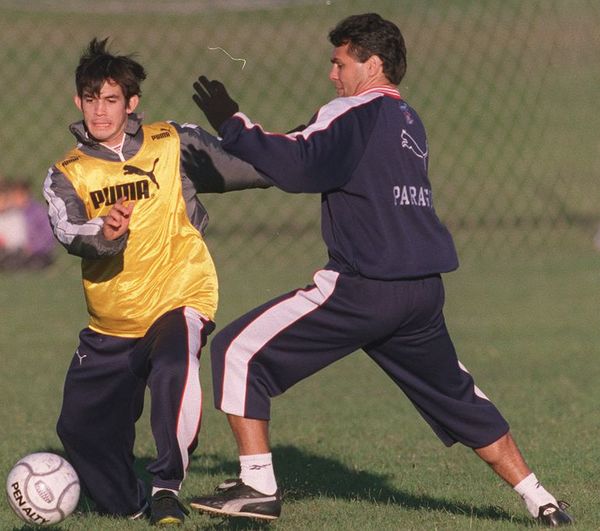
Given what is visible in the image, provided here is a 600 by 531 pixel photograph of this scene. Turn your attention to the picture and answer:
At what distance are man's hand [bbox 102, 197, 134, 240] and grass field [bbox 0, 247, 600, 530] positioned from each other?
1.31m

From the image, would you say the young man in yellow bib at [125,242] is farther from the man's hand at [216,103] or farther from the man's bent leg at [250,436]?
the man's hand at [216,103]

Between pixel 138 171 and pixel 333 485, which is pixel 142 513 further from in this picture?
pixel 138 171

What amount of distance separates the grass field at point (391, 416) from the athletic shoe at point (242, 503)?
A: 1.78 feet

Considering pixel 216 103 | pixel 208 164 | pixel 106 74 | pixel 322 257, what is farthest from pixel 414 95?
pixel 216 103

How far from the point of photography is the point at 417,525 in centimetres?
576

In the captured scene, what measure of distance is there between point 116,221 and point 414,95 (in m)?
20.0

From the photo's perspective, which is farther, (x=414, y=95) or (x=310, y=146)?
(x=414, y=95)

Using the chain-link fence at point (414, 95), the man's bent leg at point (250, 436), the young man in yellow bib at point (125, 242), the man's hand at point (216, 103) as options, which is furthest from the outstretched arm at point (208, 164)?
the chain-link fence at point (414, 95)

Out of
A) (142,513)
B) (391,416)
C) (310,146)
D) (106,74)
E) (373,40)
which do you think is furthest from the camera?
(391,416)

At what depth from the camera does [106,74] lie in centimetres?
596

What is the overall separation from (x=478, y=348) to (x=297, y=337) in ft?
20.8

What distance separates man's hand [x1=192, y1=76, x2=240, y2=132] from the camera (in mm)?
5348

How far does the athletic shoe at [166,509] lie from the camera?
561 centimetres

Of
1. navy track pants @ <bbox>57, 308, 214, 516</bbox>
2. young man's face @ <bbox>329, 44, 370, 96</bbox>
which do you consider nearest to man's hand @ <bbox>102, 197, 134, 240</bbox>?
navy track pants @ <bbox>57, 308, 214, 516</bbox>
